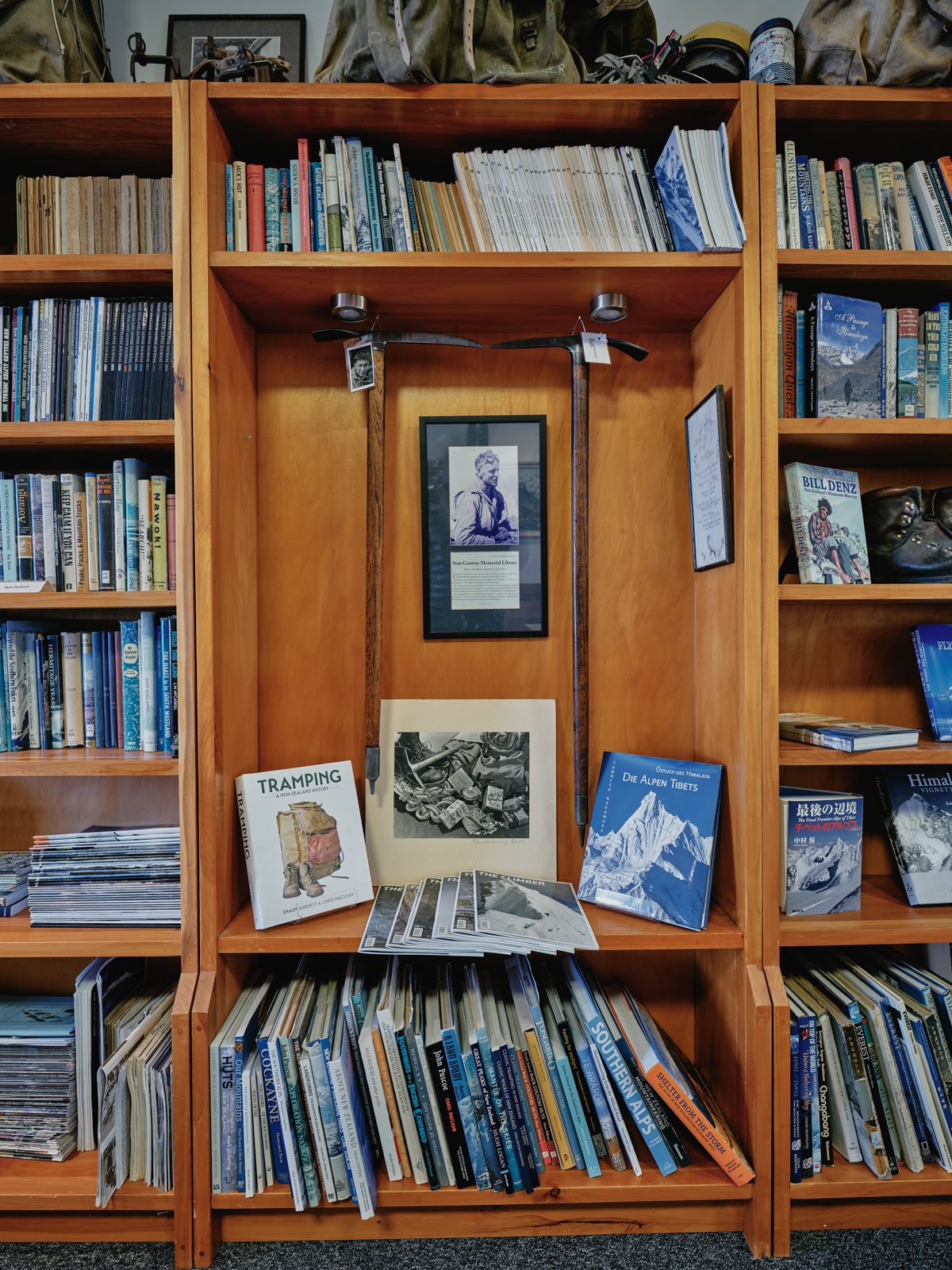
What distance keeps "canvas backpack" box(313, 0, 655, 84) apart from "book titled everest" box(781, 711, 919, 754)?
130 cm

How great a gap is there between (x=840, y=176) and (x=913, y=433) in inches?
20.5

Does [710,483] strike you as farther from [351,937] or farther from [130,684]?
[130,684]

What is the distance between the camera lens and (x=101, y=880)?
1.34 metres

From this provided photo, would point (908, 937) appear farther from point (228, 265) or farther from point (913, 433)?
point (228, 265)

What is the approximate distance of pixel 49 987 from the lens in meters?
1.59

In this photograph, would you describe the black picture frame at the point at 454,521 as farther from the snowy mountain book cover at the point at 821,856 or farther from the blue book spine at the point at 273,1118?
the blue book spine at the point at 273,1118

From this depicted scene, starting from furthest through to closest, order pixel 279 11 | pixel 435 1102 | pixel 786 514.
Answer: pixel 279 11, pixel 786 514, pixel 435 1102

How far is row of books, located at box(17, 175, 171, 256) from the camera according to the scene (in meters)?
1.36

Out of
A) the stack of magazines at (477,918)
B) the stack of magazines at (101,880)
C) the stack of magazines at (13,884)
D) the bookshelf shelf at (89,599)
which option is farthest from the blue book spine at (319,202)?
the stack of magazines at (13,884)

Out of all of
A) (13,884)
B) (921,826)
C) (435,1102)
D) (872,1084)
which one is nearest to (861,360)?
(921,826)

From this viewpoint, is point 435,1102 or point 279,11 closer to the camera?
point 435,1102

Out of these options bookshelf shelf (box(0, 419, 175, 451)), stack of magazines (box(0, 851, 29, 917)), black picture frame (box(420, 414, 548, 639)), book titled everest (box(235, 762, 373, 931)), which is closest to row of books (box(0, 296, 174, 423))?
bookshelf shelf (box(0, 419, 175, 451))

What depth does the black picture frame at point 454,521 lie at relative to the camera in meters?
1.55

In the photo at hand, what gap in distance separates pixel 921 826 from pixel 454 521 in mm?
1160
